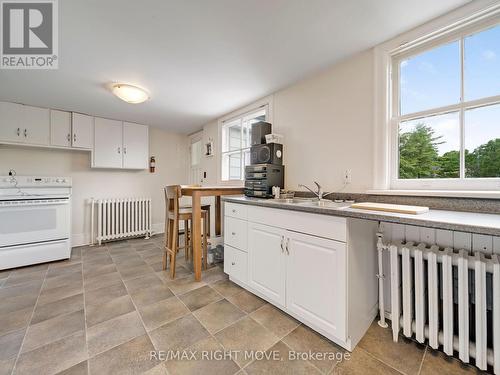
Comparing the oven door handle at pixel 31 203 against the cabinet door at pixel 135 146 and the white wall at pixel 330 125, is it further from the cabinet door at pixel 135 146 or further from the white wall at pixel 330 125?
the white wall at pixel 330 125

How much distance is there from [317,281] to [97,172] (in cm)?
408

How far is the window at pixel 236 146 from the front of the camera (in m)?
3.11

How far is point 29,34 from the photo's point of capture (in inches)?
61.2

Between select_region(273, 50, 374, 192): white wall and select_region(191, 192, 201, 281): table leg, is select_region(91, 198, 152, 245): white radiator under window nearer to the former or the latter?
select_region(191, 192, 201, 281): table leg

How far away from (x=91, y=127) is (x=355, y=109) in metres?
3.93

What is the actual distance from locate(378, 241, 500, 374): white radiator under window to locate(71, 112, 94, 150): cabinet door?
13.9 feet

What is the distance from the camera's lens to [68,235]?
2779 mm

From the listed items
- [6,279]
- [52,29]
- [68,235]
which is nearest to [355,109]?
[52,29]

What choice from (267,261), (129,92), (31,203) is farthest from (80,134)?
(267,261)

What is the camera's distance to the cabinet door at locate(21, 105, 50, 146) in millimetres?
2857

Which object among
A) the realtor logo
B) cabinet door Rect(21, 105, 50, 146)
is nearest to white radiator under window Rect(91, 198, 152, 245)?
cabinet door Rect(21, 105, 50, 146)

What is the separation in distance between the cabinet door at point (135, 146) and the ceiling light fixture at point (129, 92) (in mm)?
1556

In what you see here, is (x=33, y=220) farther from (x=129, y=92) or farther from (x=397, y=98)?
(x=397, y=98)

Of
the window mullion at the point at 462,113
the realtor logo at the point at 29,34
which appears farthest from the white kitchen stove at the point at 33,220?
the window mullion at the point at 462,113
